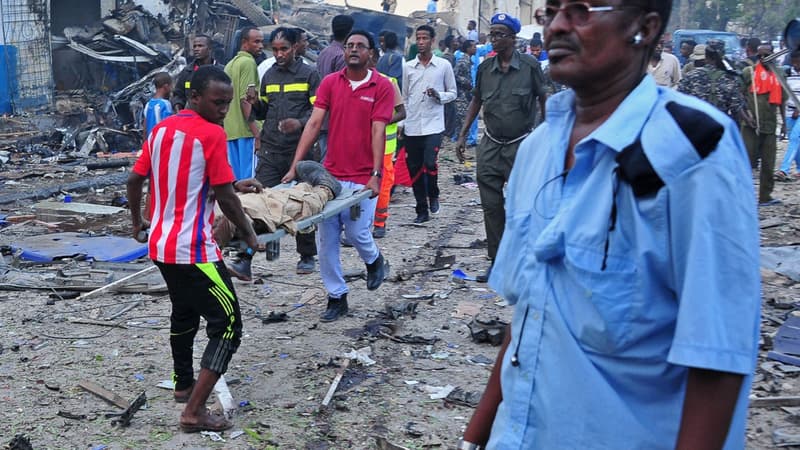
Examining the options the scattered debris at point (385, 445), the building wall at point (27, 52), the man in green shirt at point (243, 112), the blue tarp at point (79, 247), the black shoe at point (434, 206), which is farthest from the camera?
the building wall at point (27, 52)

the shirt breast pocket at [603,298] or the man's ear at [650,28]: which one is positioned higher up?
the man's ear at [650,28]

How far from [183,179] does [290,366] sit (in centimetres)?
172

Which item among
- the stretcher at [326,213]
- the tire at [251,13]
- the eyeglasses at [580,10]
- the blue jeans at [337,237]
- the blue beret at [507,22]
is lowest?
the blue jeans at [337,237]

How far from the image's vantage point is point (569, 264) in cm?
157

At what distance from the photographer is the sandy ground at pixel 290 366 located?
175 inches

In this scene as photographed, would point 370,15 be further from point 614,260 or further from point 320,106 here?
point 614,260

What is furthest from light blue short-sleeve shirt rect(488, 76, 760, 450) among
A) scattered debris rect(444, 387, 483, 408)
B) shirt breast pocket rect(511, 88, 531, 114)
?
shirt breast pocket rect(511, 88, 531, 114)

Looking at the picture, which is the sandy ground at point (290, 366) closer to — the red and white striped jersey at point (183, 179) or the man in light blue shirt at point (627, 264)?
the red and white striped jersey at point (183, 179)

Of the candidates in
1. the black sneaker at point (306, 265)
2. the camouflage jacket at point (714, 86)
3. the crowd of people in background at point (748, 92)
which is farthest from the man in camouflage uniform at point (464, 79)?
the black sneaker at point (306, 265)

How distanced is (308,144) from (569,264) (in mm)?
4915

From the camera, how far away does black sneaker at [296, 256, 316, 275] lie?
306 inches

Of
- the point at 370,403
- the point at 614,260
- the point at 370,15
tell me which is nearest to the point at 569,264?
the point at 614,260

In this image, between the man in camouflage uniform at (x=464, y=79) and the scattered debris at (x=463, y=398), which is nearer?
the scattered debris at (x=463, y=398)

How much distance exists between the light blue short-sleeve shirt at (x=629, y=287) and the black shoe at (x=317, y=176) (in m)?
4.18
